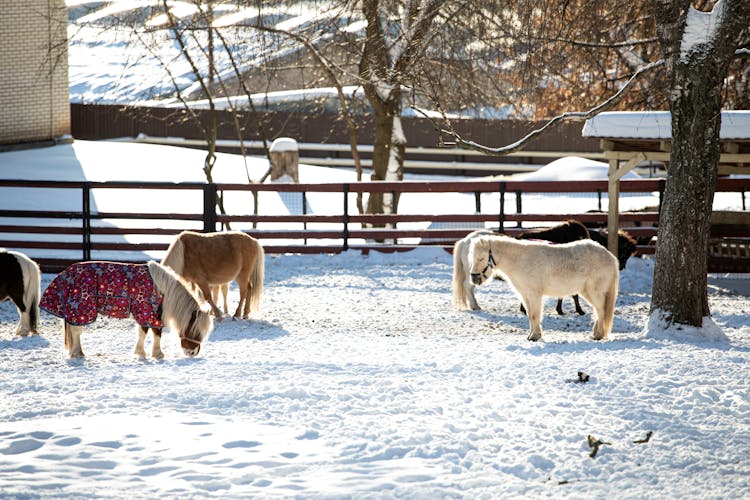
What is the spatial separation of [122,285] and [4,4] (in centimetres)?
1626

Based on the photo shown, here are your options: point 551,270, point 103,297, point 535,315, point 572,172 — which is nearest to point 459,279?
point 535,315

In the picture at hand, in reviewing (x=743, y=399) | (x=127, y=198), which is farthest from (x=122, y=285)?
(x=127, y=198)

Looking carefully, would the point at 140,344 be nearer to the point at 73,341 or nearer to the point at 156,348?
the point at 156,348

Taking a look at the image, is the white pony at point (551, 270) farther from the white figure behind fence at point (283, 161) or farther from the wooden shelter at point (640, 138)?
the white figure behind fence at point (283, 161)

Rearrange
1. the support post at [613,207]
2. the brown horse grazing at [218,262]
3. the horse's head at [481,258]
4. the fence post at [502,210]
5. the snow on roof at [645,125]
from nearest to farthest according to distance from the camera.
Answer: the horse's head at [481,258] < the brown horse grazing at [218,262] < the snow on roof at [645,125] < the support post at [613,207] < the fence post at [502,210]

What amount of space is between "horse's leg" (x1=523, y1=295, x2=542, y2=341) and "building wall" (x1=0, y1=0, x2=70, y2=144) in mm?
15483

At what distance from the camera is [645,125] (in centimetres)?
1227

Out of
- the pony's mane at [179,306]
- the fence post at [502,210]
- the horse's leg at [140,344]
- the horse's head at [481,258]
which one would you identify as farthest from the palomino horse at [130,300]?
the fence post at [502,210]

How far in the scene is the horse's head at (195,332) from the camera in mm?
8055

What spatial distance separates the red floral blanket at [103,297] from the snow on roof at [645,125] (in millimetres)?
6982

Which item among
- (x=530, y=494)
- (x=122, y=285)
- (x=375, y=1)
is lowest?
(x=530, y=494)

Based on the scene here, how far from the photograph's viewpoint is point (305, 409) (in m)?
6.52

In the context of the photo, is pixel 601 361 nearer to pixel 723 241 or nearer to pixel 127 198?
pixel 723 241

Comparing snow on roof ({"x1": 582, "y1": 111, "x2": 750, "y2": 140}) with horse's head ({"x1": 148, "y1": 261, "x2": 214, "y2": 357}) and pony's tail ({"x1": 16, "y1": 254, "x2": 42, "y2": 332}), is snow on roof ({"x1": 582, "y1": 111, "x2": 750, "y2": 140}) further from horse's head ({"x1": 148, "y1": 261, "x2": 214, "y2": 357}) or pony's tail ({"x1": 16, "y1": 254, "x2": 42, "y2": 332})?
pony's tail ({"x1": 16, "y1": 254, "x2": 42, "y2": 332})
